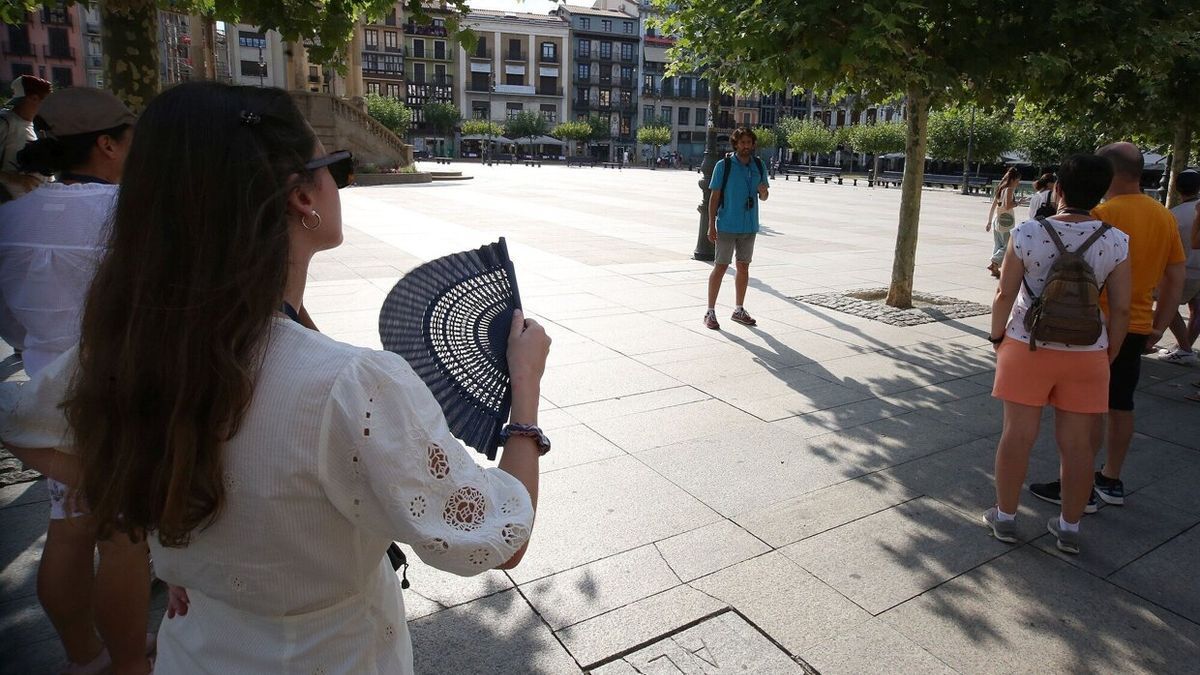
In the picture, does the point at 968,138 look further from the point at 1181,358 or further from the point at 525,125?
the point at 525,125

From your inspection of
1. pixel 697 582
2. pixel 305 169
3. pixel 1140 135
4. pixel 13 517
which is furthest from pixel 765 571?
pixel 1140 135

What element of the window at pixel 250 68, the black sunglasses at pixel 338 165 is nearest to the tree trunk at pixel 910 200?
the black sunglasses at pixel 338 165

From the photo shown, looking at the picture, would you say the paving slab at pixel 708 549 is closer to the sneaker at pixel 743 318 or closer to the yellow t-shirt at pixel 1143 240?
the yellow t-shirt at pixel 1143 240

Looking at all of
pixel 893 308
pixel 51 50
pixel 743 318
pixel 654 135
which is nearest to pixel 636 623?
pixel 743 318

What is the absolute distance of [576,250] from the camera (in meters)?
12.4

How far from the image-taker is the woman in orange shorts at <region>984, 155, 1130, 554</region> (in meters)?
3.53

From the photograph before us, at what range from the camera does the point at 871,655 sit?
9.36 feet

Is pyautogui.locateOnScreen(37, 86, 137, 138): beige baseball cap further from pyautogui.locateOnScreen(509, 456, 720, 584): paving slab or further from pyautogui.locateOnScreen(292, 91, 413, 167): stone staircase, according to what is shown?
pyautogui.locateOnScreen(292, 91, 413, 167): stone staircase

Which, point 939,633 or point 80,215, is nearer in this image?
point 80,215

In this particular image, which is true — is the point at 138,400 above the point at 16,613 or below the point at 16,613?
above

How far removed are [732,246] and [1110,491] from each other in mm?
4288

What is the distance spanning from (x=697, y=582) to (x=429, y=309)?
2.21 meters

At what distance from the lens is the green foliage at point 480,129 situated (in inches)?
3019

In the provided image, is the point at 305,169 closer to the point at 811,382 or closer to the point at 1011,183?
the point at 811,382
